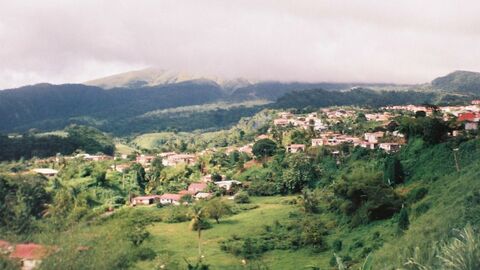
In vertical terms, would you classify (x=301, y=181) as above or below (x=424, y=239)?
below

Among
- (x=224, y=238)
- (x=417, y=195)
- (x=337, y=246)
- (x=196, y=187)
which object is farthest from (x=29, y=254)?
(x=196, y=187)

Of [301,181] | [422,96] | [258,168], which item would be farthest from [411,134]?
[422,96]

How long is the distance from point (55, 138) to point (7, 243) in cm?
7799

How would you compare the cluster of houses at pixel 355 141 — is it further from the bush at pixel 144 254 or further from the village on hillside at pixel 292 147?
the bush at pixel 144 254

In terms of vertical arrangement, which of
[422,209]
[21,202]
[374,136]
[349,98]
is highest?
[21,202]

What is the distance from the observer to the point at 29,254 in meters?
19.4

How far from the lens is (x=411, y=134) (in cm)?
5119

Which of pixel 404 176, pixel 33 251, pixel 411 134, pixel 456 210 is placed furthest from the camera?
pixel 411 134

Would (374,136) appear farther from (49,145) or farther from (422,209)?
(49,145)

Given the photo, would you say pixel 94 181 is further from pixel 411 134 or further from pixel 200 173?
pixel 411 134

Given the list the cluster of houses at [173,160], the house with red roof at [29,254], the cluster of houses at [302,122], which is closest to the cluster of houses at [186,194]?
the cluster of houses at [173,160]

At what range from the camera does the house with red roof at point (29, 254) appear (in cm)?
1853

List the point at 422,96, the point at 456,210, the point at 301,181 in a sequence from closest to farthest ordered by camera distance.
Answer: the point at 456,210, the point at 301,181, the point at 422,96

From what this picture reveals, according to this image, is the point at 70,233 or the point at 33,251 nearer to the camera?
the point at 33,251
